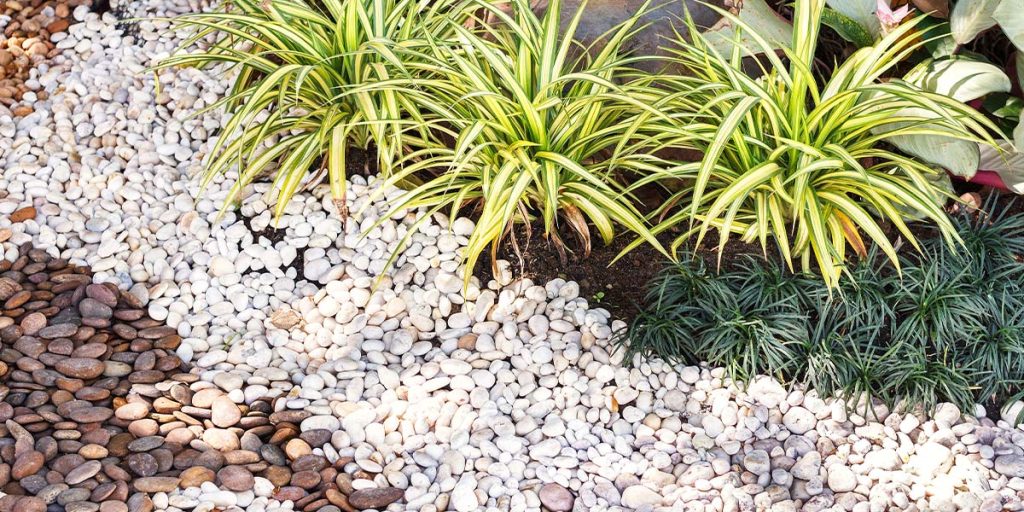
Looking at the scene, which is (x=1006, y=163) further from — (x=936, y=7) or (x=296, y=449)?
(x=296, y=449)

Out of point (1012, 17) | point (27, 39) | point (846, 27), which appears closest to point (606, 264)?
point (846, 27)

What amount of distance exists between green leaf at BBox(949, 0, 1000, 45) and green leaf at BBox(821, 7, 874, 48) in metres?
0.22

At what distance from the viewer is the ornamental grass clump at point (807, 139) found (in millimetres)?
2332

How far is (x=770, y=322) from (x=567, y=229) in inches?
25.9

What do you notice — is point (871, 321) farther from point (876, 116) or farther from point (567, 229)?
point (567, 229)

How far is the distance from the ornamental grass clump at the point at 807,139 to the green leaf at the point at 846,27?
0.16m

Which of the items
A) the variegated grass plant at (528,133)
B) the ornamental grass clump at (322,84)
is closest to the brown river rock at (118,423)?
the ornamental grass clump at (322,84)

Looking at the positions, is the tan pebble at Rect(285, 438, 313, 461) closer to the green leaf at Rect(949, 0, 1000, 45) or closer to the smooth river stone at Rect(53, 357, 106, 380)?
the smooth river stone at Rect(53, 357, 106, 380)

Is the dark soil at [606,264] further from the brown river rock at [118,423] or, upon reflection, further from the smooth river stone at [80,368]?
the smooth river stone at [80,368]

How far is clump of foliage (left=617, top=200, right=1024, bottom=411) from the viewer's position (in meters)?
2.48

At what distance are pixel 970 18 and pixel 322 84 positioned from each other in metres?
1.77

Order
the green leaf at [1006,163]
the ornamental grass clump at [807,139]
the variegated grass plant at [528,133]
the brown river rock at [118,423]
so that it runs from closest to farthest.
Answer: the brown river rock at [118,423]
the ornamental grass clump at [807,139]
the variegated grass plant at [528,133]
the green leaf at [1006,163]

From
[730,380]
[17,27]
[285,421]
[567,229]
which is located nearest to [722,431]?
[730,380]

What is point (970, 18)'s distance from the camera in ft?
8.27
